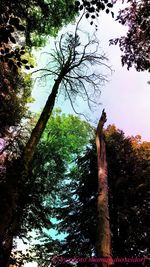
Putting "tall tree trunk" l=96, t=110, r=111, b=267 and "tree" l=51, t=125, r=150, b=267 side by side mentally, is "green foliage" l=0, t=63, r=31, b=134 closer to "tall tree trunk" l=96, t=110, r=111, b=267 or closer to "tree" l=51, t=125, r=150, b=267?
"tree" l=51, t=125, r=150, b=267

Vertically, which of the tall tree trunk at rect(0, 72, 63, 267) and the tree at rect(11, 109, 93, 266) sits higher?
the tree at rect(11, 109, 93, 266)

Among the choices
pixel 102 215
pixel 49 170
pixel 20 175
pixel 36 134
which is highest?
pixel 49 170

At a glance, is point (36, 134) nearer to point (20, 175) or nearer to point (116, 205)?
point (20, 175)

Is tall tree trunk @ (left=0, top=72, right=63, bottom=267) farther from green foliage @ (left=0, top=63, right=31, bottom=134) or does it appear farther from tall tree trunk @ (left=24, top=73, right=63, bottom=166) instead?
green foliage @ (left=0, top=63, right=31, bottom=134)

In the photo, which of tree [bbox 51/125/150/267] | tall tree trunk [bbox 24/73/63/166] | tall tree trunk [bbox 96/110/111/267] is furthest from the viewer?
tree [bbox 51/125/150/267]

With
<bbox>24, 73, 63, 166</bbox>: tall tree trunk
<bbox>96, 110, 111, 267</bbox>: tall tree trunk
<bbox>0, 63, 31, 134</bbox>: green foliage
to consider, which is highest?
<bbox>0, 63, 31, 134</bbox>: green foliage

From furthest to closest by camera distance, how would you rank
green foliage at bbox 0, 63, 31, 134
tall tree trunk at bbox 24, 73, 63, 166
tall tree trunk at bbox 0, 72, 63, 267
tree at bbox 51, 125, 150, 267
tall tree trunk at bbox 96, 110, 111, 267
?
green foliage at bbox 0, 63, 31, 134 < tree at bbox 51, 125, 150, 267 < tall tree trunk at bbox 24, 73, 63, 166 < tall tree trunk at bbox 0, 72, 63, 267 < tall tree trunk at bbox 96, 110, 111, 267

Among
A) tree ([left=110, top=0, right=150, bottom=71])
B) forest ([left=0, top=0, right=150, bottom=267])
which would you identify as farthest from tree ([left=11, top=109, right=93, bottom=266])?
tree ([left=110, top=0, right=150, bottom=71])

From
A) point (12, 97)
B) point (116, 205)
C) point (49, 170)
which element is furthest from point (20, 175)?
point (49, 170)

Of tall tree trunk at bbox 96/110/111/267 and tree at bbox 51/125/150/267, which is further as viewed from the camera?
tree at bbox 51/125/150/267

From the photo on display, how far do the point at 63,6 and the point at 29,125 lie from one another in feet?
30.0

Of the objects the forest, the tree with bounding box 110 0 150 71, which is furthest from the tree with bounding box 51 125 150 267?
the tree with bounding box 110 0 150 71

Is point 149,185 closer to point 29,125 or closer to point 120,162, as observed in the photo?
point 120,162

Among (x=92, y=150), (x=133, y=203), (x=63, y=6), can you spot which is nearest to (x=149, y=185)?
(x=133, y=203)
